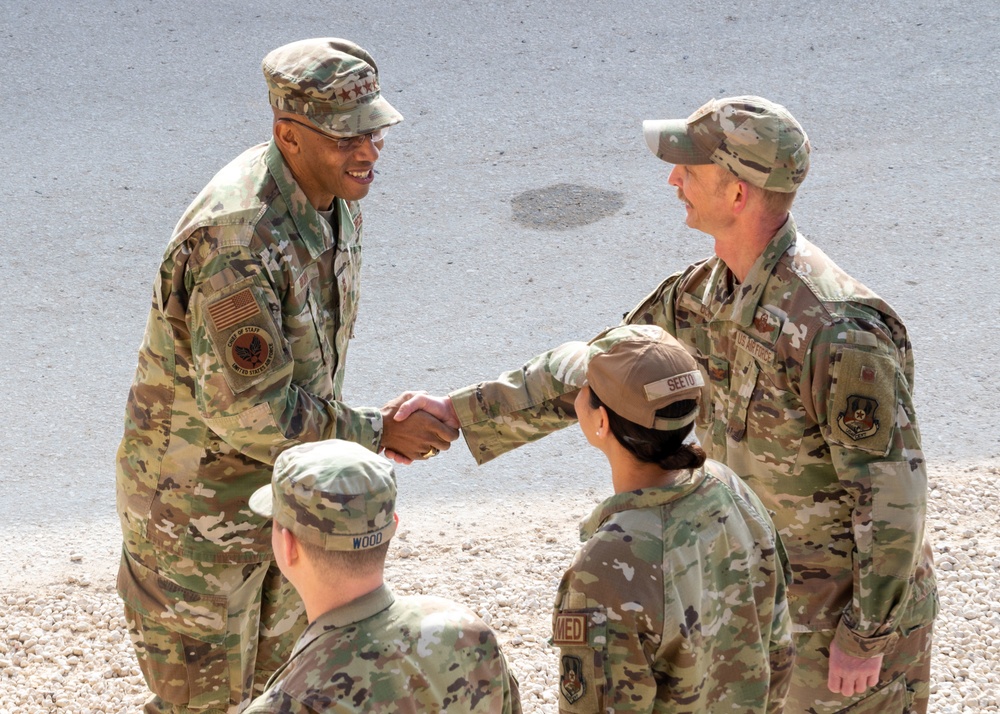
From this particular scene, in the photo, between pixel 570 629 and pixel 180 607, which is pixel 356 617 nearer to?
pixel 570 629

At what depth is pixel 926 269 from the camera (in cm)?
804

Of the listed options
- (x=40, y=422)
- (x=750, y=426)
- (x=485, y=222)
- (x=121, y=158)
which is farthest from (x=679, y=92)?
(x=750, y=426)

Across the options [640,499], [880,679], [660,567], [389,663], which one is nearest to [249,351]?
[389,663]

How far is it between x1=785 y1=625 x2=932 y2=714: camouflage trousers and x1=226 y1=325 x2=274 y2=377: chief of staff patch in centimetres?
183

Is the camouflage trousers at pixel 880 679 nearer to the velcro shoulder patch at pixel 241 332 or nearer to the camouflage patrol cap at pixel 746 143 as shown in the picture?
the camouflage patrol cap at pixel 746 143

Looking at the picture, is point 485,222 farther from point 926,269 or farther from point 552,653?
point 552,653

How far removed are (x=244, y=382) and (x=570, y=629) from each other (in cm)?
136

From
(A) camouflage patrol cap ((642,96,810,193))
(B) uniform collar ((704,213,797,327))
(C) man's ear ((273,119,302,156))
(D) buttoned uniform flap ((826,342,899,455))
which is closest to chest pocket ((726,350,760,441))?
(B) uniform collar ((704,213,797,327))

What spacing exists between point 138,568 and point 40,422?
3.07 metres

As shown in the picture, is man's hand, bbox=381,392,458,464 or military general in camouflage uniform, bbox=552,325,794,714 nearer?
military general in camouflage uniform, bbox=552,325,794,714

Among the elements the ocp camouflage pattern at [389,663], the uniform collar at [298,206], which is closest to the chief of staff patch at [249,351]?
the uniform collar at [298,206]

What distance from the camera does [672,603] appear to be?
2.83m

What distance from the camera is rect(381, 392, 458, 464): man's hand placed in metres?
4.25

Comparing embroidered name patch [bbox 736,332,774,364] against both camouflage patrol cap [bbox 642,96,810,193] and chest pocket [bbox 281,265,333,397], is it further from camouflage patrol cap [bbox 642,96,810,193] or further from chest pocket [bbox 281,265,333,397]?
chest pocket [bbox 281,265,333,397]
